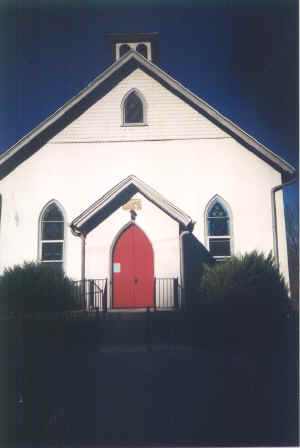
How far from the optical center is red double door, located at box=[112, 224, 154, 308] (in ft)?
→ 35.3

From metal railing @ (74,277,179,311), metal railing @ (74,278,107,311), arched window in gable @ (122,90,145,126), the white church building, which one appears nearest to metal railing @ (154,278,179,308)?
metal railing @ (74,277,179,311)

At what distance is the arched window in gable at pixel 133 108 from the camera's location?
12.3 metres

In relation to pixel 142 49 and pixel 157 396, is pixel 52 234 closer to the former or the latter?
pixel 157 396

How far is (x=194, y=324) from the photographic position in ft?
26.7

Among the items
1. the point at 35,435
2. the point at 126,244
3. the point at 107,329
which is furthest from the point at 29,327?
the point at 126,244

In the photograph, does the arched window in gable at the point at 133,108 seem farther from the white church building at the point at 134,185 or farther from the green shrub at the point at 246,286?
Answer: the green shrub at the point at 246,286

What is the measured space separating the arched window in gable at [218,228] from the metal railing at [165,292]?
207 centimetres

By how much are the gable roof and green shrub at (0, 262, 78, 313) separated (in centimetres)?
460

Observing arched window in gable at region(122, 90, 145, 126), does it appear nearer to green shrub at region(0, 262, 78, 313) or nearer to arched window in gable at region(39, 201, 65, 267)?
arched window in gable at region(39, 201, 65, 267)

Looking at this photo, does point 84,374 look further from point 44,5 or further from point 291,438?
point 44,5

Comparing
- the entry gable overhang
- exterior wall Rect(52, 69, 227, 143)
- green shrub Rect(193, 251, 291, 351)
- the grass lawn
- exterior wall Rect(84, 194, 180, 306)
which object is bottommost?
the grass lawn

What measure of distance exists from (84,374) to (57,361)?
656 millimetres

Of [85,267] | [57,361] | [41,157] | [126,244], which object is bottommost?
[57,361]

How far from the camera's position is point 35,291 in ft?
28.2
